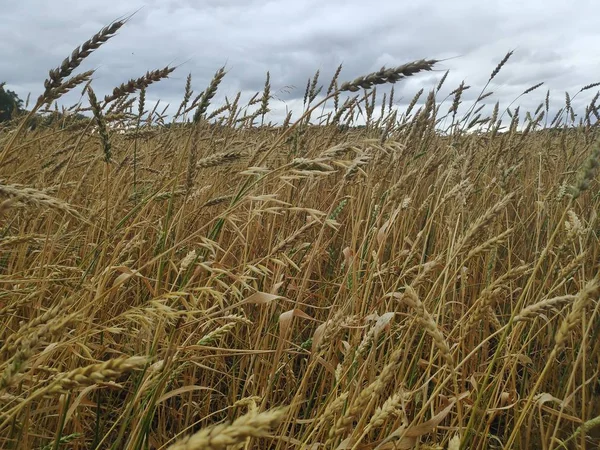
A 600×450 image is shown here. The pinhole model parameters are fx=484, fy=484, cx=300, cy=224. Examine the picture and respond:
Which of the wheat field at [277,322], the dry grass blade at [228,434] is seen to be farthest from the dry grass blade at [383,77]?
the dry grass blade at [228,434]

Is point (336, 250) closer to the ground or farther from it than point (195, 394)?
farther from it

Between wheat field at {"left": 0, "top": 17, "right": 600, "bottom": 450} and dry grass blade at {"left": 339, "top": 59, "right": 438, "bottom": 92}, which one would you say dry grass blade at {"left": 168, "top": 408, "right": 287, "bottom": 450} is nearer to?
wheat field at {"left": 0, "top": 17, "right": 600, "bottom": 450}

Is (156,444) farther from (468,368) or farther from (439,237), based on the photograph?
(439,237)

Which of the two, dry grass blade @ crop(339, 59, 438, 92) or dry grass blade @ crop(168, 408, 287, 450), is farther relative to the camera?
dry grass blade @ crop(339, 59, 438, 92)

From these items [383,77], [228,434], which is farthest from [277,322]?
[228,434]

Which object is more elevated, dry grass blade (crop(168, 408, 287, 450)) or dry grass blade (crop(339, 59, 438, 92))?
dry grass blade (crop(339, 59, 438, 92))

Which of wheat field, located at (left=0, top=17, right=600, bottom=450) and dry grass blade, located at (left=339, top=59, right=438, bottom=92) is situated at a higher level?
dry grass blade, located at (left=339, top=59, right=438, bottom=92)

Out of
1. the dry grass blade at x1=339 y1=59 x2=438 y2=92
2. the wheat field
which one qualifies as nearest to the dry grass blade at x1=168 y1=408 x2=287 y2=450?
the wheat field

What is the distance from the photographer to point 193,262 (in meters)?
1.26

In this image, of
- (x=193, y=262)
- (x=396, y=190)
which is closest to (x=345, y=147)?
(x=396, y=190)

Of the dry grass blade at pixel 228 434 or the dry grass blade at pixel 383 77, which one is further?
the dry grass blade at pixel 383 77

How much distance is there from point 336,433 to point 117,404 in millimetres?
1110

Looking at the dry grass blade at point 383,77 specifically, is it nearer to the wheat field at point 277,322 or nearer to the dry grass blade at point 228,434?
the wheat field at point 277,322

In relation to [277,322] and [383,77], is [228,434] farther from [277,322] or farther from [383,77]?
[277,322]
